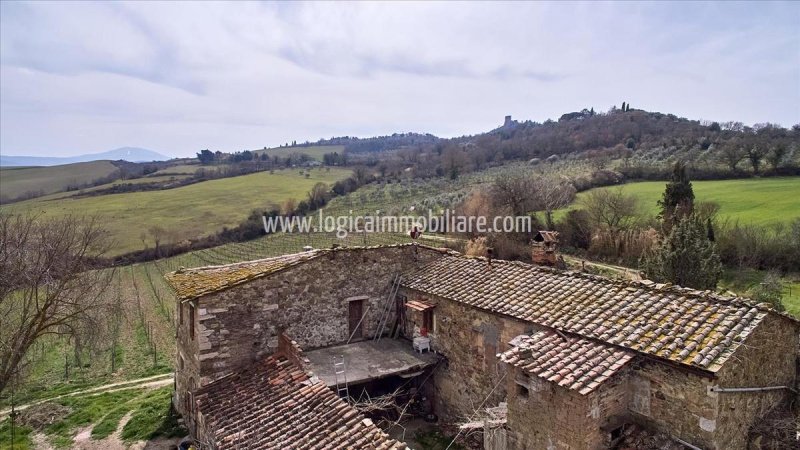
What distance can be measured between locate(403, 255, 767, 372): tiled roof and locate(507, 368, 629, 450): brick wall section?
105 cm

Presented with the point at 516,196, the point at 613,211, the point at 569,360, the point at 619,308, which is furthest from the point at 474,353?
the point at 516,196

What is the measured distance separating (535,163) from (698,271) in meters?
53.9

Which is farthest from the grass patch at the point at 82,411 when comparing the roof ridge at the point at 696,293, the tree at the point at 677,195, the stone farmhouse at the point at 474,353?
the tree at the point at 677,195

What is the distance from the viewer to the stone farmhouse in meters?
7.75

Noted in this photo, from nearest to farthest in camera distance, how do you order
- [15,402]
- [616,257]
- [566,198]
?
[15,402] < [616,257] < [566,198]

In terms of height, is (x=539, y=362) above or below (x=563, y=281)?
below

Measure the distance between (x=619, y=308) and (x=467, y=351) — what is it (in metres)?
4.15

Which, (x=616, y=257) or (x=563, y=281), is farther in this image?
(x=616, y=257)

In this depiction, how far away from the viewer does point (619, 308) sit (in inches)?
372

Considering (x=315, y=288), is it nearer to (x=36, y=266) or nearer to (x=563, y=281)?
(x=563, y=281)

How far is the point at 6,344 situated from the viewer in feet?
53.0

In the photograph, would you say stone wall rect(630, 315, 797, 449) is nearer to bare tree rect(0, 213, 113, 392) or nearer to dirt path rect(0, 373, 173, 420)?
dirt path rect(0, 373, 173, 420)

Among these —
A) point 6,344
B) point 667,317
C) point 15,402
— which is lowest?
point 15,402

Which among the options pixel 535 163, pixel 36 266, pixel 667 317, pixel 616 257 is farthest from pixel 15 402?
pixel 535 163
